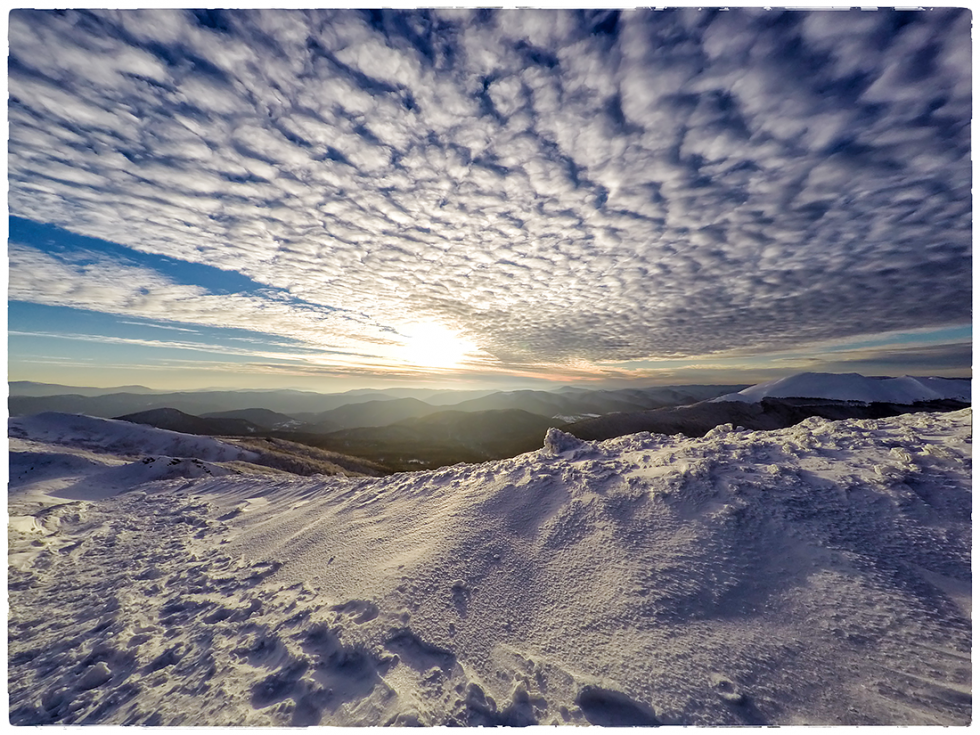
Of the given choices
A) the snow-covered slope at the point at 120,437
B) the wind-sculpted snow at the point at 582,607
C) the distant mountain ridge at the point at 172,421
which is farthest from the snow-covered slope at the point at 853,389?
the distant mountain ridge at the point at 172,421

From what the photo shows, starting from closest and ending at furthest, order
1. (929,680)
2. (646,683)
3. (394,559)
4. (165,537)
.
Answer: (929,680), (646,683), (394,559), (165,537)

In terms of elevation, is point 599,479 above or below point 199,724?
above

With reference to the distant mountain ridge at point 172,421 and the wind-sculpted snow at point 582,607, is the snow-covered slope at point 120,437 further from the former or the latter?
the wind-sculpted snow at point 582,607

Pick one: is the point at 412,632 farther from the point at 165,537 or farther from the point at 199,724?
the point at 165,537

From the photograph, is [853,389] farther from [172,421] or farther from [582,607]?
[172,421]

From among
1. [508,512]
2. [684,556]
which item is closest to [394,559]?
[508,512]

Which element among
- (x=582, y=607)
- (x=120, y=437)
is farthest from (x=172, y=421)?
(x=582, y=607)

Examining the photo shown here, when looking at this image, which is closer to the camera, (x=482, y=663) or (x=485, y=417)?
(x=482, y=663)

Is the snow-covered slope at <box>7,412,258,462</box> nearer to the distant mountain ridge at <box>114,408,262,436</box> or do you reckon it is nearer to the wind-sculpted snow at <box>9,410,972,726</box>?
the distant mountain ridge at <box>114,408,262,436</box>
